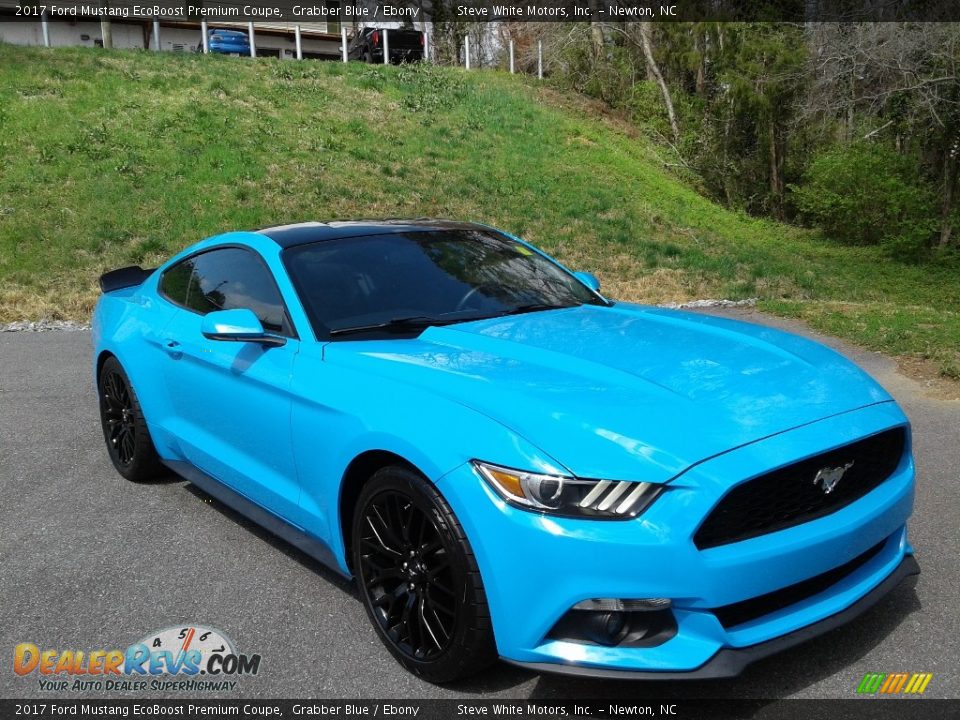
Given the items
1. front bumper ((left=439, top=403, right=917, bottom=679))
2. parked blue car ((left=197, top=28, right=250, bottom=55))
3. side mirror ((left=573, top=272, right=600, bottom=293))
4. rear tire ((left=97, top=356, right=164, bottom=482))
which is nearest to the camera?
front bumper ((left=439, top=403, right=917, bottom=679))

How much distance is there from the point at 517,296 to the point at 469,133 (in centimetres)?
1930

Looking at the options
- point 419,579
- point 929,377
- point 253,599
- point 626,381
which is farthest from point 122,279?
point 929,377

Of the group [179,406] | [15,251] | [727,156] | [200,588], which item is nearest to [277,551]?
[200,588]

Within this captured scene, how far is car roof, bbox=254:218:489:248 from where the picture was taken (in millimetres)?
4359

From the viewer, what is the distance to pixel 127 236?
52.1 ft

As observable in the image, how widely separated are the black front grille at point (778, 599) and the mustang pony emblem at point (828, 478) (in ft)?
0.88

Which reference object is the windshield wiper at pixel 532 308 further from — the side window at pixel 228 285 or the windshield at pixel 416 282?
the side window at pixel 228 285

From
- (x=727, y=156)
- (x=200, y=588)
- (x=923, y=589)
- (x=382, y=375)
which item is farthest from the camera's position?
(x=727, y=156)

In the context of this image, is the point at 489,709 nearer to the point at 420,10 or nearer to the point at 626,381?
the point at 626,381

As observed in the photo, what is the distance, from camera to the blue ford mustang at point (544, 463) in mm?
2590

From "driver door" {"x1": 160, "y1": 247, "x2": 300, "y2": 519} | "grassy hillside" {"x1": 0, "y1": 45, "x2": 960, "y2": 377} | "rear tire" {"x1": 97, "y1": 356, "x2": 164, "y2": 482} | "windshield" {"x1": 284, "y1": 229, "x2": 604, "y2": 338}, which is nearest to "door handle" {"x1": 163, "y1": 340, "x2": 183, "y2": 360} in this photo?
"driver door" {"x1": 160, "y1": 247, "x2": 300, "y2": 519}

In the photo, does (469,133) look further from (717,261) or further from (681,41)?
(681,41)

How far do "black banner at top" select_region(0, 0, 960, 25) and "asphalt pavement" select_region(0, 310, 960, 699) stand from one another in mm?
23251

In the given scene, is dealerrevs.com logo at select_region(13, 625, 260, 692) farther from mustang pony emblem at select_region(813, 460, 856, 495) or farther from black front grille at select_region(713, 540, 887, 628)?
mustang pony emblem at select_region(813, 460, 856, 495)
